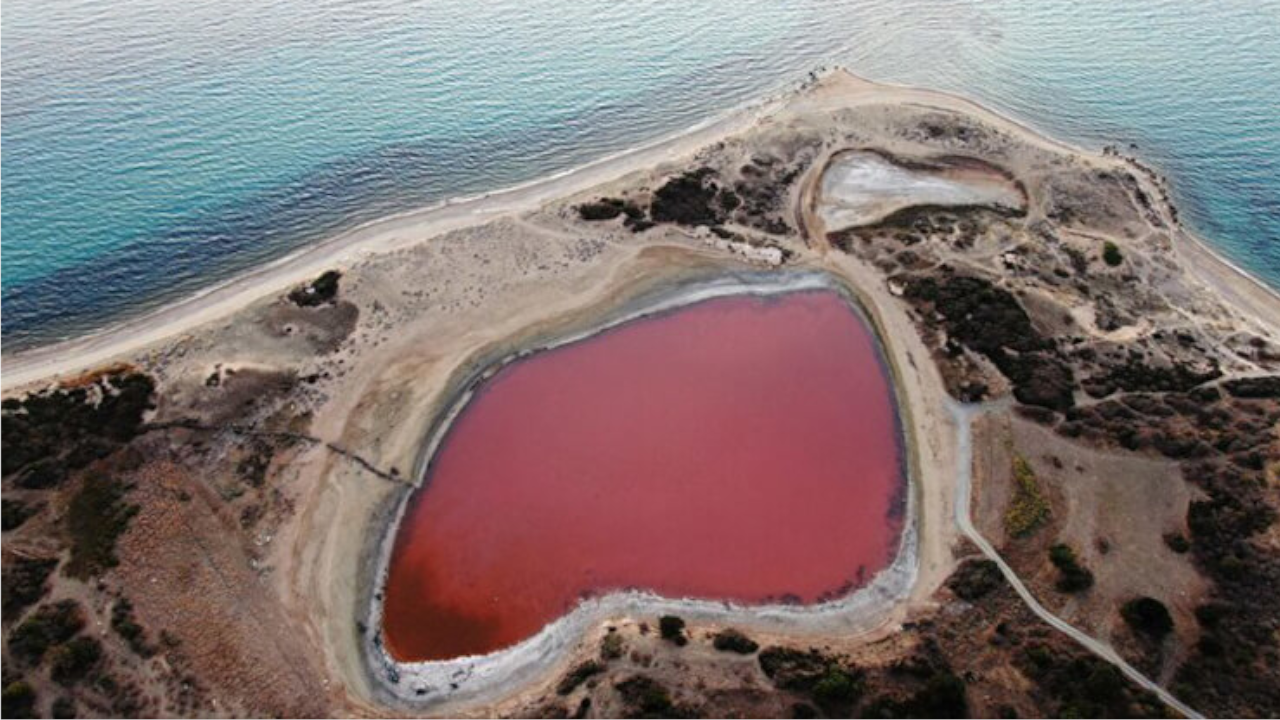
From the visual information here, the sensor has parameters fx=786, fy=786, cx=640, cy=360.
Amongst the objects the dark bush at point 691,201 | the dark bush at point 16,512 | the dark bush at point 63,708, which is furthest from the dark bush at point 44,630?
the dark bush at point 691,201

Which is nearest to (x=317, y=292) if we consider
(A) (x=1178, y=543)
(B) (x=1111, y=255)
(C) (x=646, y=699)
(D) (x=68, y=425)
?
(D) (x=68, y=425)

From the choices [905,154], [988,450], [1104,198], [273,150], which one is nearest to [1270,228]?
[1104,198]

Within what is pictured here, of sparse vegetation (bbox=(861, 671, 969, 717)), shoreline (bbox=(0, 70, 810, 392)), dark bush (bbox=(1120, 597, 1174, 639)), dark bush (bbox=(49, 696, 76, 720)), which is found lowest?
dark bush (bbox=(1120, 597, 1174, 639))

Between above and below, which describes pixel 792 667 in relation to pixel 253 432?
below

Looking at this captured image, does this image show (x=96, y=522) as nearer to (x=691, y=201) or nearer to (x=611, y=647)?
(x=611, y=647)

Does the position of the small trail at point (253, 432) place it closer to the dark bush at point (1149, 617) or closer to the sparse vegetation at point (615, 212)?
the sparse vegetation at point (615, 212)

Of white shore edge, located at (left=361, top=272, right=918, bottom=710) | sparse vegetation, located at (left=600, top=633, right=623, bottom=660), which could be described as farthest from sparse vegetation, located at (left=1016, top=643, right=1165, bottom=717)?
sparse vegetation, located at (left=600, top=633, right=623, bottom=660)

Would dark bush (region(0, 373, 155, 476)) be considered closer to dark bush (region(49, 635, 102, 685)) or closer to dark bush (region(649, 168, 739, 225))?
dark bush (region(49, 635, 102, 685))
